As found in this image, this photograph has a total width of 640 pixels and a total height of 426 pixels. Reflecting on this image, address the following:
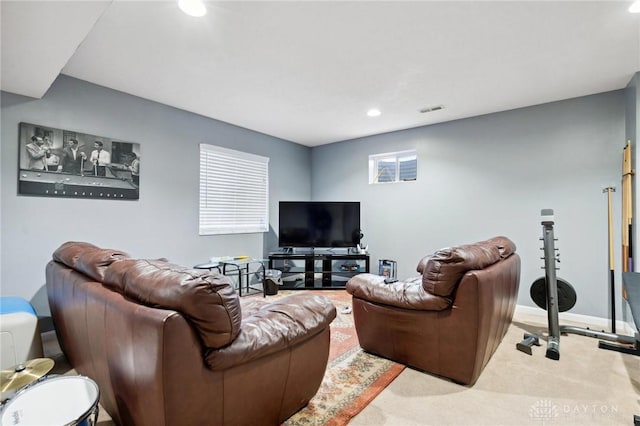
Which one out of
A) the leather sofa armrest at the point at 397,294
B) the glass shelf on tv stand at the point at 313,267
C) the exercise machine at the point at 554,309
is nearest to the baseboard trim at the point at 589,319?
the exercise machine at the point at 554,309

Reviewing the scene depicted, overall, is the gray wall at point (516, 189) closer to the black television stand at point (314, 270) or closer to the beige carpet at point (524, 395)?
the black television stand at point (314, 270)

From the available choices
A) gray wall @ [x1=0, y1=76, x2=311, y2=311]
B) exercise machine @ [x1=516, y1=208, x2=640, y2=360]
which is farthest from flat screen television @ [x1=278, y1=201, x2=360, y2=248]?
exercise machine @ [x1=516, y1=208, x2=640, y2=360]

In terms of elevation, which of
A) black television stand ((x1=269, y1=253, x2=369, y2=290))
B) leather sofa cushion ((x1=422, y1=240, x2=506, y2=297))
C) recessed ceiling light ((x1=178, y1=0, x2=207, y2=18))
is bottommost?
black television stand ((x1=269, y1=253, x2=369, y2=290))

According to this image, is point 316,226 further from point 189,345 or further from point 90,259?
point 189,345

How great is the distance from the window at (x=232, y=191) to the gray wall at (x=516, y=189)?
5.65 ft

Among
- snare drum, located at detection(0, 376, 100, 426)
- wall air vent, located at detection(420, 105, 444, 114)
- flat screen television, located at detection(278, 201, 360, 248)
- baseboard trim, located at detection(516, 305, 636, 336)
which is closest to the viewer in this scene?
snare drum, located at detection(0, 376, 100, 426)

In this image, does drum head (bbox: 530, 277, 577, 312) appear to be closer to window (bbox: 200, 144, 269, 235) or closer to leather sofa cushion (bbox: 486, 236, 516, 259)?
leather sofa cushion (bbox: 486, 236, 516, 259)

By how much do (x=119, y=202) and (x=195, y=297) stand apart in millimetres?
2726

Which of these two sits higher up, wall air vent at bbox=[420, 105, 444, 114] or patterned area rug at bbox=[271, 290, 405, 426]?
wall air vent at bbox=[420, 105, 444, 114]

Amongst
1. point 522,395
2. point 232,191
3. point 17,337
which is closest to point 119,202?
point 232,191

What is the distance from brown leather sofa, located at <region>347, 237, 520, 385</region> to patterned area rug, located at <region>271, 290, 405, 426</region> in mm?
155

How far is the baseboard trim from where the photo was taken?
9.84ft

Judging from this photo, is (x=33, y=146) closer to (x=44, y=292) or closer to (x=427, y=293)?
(x=44, y=292)

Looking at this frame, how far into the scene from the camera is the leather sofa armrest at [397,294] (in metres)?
2.00
